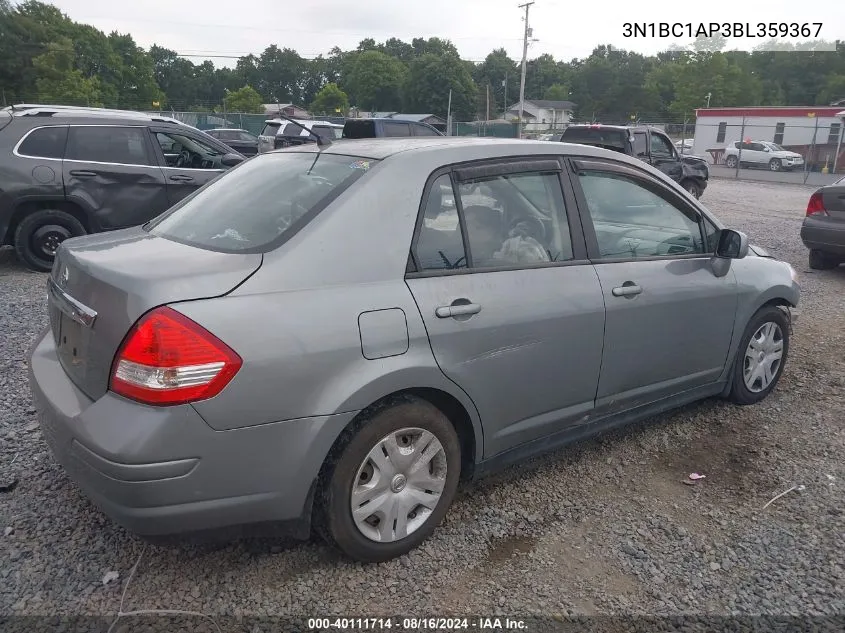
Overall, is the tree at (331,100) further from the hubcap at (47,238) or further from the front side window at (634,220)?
the front side window at (634,220)

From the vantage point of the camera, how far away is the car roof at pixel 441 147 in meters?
2.96

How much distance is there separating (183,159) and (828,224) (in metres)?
8.20

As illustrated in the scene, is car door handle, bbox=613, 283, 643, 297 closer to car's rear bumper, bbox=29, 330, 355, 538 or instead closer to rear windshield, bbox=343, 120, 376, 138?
car's rear bumper, bbox=29, 330, 355, 538

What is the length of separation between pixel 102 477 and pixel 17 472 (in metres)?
1.44

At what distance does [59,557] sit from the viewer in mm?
2727

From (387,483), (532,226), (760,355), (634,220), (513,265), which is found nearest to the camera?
(387,483)

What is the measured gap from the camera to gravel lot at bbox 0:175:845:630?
8.41 feet

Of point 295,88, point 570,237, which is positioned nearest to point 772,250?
point 570,237

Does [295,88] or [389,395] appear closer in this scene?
[389,395]

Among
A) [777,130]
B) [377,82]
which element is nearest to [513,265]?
[777,130]

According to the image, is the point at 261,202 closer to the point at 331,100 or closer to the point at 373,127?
the point at 373,127

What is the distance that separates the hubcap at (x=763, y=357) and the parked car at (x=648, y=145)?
32.4ft

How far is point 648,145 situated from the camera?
1477 cm

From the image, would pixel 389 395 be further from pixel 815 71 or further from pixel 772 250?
pixel 815 71
